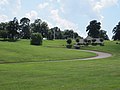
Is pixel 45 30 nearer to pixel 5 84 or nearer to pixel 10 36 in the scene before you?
pixel 10 36

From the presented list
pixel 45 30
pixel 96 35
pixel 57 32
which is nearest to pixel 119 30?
pixel 96 35

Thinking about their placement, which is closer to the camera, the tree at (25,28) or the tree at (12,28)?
the tree at (12,28)

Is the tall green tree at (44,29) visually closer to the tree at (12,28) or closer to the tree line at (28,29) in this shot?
the tree line at (28,29)

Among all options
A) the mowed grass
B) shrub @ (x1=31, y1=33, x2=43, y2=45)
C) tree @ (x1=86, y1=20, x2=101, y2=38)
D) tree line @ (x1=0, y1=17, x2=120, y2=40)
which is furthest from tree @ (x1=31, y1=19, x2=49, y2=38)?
the mowed grass

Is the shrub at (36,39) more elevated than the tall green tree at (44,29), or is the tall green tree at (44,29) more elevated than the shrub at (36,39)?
the tall green tree at (44,29)

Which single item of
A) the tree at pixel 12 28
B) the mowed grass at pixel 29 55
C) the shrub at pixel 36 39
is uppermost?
the tree at pixel 12 28

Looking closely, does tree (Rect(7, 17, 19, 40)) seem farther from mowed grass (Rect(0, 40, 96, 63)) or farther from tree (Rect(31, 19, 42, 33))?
mowed grass (Rect(0, 40, 96, 63))

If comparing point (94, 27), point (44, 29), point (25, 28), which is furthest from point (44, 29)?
point (94, 27)

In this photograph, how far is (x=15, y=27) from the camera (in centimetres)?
12462

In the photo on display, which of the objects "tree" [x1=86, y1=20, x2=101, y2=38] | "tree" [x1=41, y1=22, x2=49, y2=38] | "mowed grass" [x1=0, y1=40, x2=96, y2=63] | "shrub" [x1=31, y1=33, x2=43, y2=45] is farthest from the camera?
"tree" [x1=41, y1=22, x2=49, y2=38]

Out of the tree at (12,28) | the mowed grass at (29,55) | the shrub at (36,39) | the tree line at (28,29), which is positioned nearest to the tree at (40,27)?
the tree line at (28,29)

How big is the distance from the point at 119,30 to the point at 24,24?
46.1 metres

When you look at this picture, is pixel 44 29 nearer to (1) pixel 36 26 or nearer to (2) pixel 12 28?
(1) pixel 36 26

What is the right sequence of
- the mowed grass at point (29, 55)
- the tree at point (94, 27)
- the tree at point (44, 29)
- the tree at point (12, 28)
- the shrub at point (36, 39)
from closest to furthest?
the mowed grass at point (29, 55)
the shrub at point (36, 39)
the tree at point (12, 28)
the tree at point (94, 27)
the tree at point (44, 29)
